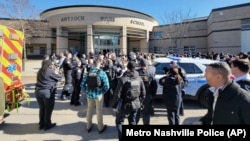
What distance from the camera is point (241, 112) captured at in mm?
2037

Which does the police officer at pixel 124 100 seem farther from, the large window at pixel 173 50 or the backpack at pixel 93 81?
the large window at pixel 173 50

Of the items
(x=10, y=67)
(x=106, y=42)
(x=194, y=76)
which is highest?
(x=106, y=42)

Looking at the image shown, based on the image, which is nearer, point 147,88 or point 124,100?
point 124,100

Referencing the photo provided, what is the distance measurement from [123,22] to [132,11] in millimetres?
3040

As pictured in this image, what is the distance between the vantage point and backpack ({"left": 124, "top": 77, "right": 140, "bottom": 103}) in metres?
4.50

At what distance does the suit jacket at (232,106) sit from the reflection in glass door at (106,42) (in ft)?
125

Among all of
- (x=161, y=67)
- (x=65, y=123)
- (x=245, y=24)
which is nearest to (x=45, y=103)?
(x=65, y=123)

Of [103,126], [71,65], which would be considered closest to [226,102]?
[103,126]

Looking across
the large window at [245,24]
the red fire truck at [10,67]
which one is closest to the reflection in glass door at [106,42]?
the large window at [245,24]

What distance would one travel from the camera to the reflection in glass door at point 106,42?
133 feet

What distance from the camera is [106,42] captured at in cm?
4156

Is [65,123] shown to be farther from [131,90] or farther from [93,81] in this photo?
[131,90]

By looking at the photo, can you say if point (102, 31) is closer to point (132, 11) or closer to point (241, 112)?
point (132, 11)

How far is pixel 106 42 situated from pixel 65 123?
119 feet
